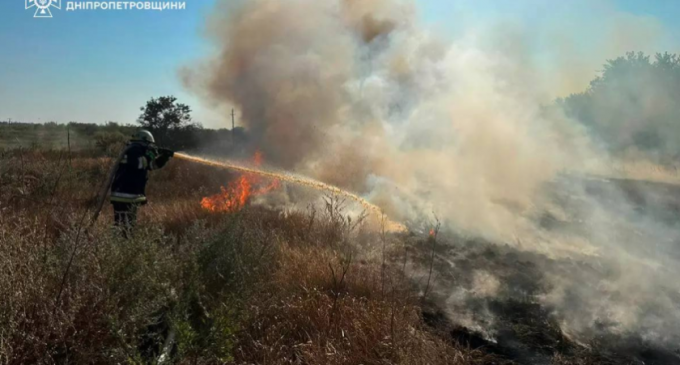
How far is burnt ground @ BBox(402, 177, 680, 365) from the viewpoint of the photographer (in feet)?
14.2

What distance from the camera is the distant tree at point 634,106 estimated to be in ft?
69.5

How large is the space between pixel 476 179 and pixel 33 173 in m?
12.2

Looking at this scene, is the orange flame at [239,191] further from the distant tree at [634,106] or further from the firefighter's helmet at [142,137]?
the distant tree at [634,106]

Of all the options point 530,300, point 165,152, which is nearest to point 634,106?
point 530,300

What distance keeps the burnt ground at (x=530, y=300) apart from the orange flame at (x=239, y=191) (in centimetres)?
384

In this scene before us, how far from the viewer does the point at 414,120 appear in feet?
48.7

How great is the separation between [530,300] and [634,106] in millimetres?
22148

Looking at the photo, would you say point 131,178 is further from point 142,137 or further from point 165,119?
point 165,119

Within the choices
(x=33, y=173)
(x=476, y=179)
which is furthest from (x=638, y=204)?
(x=33, y=173)

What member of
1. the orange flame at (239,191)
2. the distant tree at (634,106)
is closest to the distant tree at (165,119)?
the orange flame at (239,191)

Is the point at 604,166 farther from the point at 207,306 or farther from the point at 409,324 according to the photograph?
the point at 207,306

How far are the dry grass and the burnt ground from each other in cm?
58

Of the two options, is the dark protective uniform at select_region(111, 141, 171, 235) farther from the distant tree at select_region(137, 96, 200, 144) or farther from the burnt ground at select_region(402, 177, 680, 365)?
the distant tree at select_region(137, 96, 200, 144)

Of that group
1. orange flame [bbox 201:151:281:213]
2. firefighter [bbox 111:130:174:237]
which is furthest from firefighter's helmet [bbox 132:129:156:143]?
orange flame [bbox 201:151:281:213]
